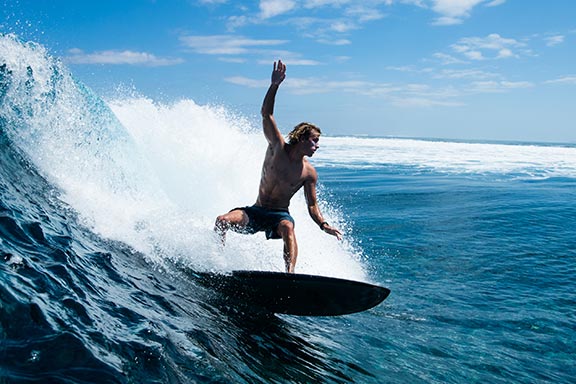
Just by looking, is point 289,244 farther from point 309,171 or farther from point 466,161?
point 466,161

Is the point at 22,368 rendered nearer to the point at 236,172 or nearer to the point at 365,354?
the point at 365,354

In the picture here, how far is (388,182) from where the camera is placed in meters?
20.8

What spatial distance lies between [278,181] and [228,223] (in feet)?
2.69

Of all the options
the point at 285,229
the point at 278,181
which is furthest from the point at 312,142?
the point at 285,229

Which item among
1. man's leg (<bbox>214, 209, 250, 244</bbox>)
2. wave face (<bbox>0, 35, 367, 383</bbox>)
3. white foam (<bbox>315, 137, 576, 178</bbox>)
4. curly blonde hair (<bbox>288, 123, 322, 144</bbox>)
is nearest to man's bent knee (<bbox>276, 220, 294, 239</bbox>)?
man's leg (<bbox>214, 209, 250, 244</bbox>)

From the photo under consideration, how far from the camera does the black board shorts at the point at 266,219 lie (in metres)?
6.18

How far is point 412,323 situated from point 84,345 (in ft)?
13.5

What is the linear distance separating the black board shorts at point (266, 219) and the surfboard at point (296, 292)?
2.88ft

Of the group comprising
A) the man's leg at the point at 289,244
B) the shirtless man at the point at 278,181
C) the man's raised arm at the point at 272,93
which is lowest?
the man's leg at the point at 289,244

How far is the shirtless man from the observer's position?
5.86 meters

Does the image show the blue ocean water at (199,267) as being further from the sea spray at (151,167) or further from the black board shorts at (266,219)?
the black board shorts at (266,219)

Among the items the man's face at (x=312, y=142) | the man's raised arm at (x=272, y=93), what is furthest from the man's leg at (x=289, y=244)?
the man's raised arm at (x=272, y=93)

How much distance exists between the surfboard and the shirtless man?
567 mm

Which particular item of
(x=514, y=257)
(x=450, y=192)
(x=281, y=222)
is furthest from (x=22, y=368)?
(x=450, y=192)
